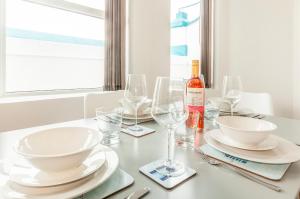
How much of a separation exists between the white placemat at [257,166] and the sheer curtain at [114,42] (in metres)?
1.64

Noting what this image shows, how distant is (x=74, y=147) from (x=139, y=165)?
0.19m

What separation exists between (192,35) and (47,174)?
338cm

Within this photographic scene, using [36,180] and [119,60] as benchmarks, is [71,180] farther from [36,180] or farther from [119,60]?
[119,60]

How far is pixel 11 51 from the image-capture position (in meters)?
1.74

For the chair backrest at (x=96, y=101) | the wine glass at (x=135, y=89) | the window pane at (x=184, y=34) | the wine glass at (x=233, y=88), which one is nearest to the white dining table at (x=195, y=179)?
the wine glass at (x=135, y=89)

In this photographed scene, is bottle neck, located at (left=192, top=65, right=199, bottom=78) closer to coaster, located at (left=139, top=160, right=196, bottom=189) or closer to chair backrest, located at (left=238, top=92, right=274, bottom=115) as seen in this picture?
coaster, located at (left=139, top=160, right=196, bottom=189)

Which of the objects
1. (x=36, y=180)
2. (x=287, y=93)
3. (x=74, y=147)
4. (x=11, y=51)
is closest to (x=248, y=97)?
(x=287, y=93)

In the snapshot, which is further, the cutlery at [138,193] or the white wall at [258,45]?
the white wall at [258,45]

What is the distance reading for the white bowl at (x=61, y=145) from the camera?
1.38ft

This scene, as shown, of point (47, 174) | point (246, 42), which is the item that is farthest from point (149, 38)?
point (47, 174)

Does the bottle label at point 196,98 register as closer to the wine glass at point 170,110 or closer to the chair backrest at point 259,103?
the wine glass at point 170,110

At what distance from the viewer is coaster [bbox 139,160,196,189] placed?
47 centimetres

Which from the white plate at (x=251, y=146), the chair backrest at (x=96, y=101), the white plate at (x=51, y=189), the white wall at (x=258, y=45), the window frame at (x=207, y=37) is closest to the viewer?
the white plate at (x=51, y=189)

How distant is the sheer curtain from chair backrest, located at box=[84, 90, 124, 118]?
0.68 meters
